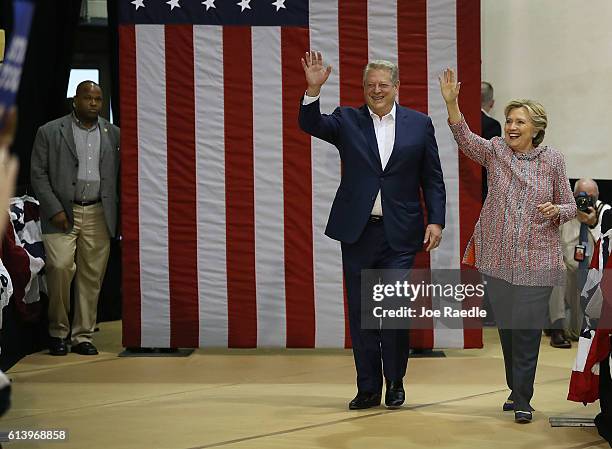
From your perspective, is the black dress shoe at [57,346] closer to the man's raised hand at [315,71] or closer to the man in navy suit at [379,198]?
the man in navy suit at [379,198]

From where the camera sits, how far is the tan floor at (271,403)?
4297 millimetres

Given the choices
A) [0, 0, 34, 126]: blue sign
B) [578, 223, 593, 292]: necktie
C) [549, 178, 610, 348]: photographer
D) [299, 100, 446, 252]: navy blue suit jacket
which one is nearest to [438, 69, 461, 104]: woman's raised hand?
[299, 100, 446, 252]: navy blue suit jacket

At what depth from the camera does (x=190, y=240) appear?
245 inches

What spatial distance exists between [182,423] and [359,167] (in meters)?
1.33

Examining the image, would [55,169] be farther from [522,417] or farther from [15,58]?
[15,58]

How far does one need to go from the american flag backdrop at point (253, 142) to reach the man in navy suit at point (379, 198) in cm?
134

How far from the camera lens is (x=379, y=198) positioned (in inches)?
187

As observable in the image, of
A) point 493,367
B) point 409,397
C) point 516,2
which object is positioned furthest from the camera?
point 516,2

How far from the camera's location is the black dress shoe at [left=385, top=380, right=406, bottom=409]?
15.7 feet

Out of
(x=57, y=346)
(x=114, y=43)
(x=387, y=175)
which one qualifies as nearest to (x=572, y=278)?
(x=387, y=175)

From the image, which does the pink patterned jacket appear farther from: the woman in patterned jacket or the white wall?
the white wall

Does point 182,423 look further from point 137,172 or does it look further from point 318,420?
point 137,172

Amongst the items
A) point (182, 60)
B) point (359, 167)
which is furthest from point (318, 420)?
point (182, 60)

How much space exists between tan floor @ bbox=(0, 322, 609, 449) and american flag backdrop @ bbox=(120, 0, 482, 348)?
0.46m
